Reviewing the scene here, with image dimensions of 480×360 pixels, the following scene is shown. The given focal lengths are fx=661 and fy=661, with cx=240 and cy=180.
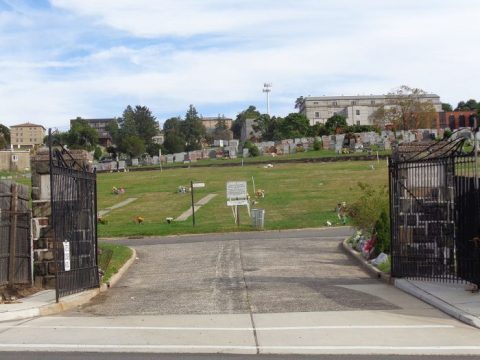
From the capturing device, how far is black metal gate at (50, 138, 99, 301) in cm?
1225

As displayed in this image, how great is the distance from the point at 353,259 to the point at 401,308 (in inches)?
278

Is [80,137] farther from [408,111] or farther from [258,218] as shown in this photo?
[258,218]

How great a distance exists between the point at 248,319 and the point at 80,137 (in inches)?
4782

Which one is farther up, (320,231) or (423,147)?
(423,147)

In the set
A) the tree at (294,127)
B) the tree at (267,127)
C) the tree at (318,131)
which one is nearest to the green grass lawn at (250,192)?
the tree at (318,131)

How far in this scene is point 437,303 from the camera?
1094 cm

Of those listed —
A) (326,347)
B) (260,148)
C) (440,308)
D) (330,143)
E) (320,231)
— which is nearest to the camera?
(326,347)

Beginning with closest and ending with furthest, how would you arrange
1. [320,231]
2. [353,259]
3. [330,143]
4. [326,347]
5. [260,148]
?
[326,347]
[353,259]
[320,231]
[330,143]
[260,148]

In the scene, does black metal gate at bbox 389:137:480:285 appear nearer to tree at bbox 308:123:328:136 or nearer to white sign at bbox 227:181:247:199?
white sign at bbox 227:181:247:199

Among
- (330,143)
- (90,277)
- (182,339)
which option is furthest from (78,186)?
(330,143)

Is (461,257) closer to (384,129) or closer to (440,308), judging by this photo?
(440,308)

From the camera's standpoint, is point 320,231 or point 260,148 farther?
point 260,148

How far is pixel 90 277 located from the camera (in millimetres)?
13523

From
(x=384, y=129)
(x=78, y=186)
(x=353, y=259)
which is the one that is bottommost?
(x=353, y=259)
